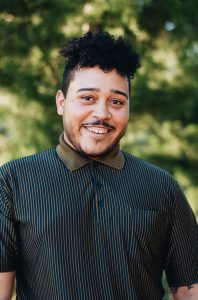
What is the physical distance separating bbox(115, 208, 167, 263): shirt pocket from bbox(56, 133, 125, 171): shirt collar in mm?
192

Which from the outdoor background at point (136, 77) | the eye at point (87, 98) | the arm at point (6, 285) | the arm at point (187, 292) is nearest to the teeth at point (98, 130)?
the eye at point (87, 98)

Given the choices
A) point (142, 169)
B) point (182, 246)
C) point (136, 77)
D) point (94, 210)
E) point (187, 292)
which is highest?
point (136, 77)

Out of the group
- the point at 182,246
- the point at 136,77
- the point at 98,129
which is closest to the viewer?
the point at 98,129

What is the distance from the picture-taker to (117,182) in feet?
6.34

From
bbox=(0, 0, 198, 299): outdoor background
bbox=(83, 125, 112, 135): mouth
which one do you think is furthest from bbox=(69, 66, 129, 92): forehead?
bbox=(0, 0, 198, 299): outdoor background

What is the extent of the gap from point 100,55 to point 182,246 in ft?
2.52

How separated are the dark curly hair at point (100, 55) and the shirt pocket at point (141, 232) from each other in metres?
0.51

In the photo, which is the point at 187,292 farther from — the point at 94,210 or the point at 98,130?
the point at 98,130

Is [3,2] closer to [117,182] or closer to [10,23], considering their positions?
[10,23]

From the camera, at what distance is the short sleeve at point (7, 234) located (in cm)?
178

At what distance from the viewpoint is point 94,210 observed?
6.02 ft

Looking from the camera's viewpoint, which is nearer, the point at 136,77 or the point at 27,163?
the point at 27,163

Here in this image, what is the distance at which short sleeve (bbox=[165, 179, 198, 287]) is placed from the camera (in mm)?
1975

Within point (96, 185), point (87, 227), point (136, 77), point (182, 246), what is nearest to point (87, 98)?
point (96, 185)
